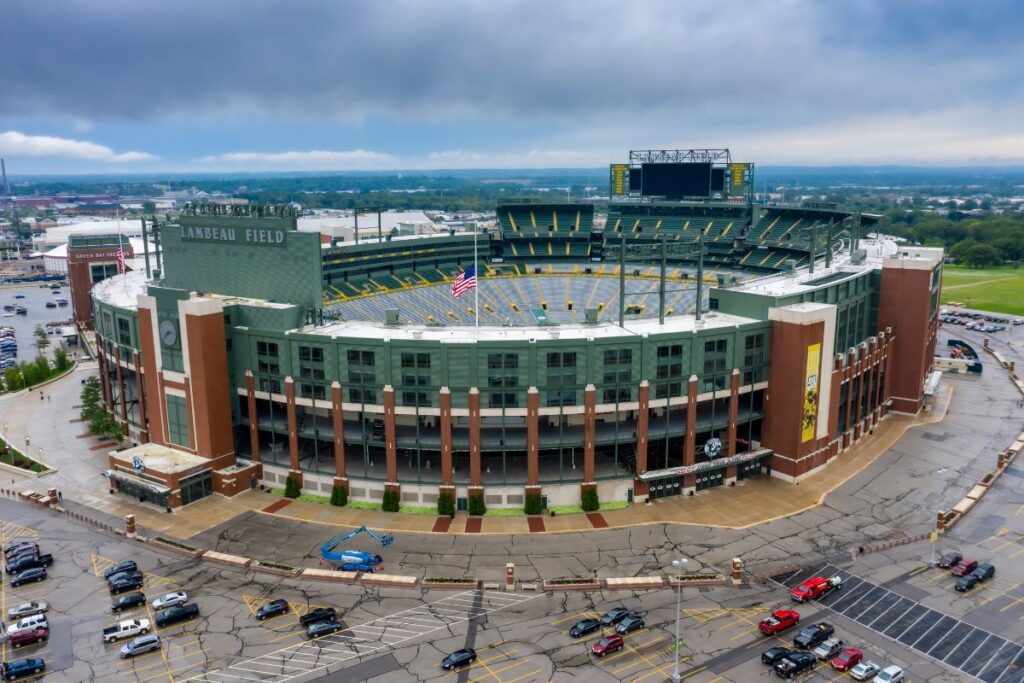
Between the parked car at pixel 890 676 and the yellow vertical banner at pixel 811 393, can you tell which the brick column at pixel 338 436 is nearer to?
the yellow vertical banner at pixel 811 393

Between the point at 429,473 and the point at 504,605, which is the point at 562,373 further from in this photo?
the point at 504,605

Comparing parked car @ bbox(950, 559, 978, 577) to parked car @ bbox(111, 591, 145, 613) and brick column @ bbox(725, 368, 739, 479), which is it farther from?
parked car @ bbox(111, 591, 145, 613)

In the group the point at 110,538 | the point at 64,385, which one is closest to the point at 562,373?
the point at 110,538

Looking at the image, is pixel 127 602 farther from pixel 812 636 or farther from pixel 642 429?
pixel 812 636

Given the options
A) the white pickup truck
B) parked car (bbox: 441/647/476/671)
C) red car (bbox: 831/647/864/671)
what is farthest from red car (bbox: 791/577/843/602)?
the white pickup truck

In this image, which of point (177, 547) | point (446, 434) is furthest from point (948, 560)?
point (177, 547)
